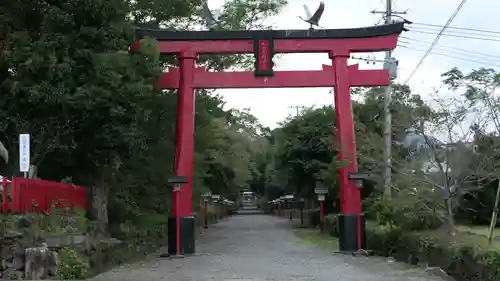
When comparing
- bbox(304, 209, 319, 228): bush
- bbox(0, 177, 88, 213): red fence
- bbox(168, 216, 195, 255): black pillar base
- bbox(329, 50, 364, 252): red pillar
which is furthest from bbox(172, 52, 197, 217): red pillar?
bbox(304, 209, 319, 228): bush

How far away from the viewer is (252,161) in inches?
2210

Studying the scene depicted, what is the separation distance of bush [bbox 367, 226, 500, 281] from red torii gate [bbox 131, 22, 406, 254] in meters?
1.81

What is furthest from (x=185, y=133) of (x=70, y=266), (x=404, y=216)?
(x=70, y=266)

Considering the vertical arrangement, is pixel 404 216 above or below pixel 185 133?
below

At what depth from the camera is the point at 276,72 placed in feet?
68.4

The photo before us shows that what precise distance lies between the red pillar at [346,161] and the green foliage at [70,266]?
9.05 meters

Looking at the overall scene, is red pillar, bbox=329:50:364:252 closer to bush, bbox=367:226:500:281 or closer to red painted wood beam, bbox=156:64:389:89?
red painted wood beam, bbox=156:64:389:89

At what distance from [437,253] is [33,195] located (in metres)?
9.00

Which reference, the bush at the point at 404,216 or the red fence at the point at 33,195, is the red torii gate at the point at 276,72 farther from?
the red fence at the point at 33,195

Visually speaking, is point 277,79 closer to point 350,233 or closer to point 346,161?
point 346,161

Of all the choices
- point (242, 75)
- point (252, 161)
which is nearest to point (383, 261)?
point (242, 75)

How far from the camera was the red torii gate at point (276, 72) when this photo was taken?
66.5ft

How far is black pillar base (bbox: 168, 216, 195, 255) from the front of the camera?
63.6 ft

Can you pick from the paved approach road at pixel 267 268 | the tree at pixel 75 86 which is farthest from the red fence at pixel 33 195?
the paved approach road at pixel 267 268
